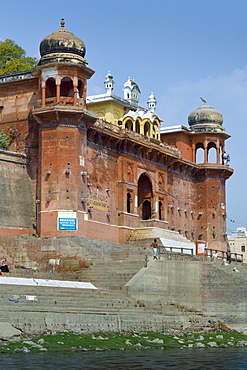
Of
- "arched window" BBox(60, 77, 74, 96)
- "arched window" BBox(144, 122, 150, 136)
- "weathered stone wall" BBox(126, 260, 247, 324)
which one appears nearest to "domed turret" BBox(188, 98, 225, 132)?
"arched window" BBox(144, 122, 150, 136)

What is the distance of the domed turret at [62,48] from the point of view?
44.9 metres

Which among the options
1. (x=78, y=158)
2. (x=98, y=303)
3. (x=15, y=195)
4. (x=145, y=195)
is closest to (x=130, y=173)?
(x=145, y=195)

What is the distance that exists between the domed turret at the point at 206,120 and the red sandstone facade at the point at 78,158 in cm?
385

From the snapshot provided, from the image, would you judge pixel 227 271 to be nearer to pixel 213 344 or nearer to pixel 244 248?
pixel 213 344

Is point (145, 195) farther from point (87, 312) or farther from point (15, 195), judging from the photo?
point (87, 312)

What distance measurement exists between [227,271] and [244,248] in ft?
150

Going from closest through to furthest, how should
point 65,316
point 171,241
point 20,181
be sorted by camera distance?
point 65,316 < point 20,181 < point 171,241

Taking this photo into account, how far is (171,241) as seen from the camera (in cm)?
5084

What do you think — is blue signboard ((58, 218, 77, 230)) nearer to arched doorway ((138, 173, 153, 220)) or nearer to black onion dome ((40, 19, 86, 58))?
black onion dome ((40, 19, 86, 58))

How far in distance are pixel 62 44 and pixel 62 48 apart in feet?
0.75

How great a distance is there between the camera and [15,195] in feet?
146

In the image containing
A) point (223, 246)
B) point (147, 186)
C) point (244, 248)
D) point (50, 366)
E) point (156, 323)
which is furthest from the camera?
point (244, 248)

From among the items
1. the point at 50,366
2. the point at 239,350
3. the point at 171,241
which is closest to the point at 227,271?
the point at 171,241

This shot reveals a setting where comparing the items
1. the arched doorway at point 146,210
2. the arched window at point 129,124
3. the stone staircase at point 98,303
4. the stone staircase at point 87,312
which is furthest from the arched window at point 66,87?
the stone staircase at point 87,312
